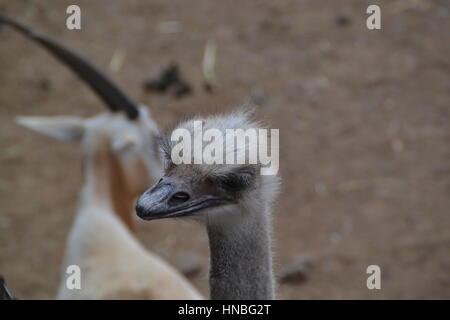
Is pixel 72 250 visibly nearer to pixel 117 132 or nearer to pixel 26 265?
pixel 117 132

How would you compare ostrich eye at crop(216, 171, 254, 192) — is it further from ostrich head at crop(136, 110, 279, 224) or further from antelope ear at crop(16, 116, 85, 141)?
antelope ear at crop(16, 116, 85, 141)

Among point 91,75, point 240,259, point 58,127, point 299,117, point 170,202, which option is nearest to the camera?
point 170,202

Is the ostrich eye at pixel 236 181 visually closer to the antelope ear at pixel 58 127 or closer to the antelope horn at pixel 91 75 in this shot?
the antelope horn at pixel 91 75

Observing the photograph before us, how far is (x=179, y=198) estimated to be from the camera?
189 centimetres

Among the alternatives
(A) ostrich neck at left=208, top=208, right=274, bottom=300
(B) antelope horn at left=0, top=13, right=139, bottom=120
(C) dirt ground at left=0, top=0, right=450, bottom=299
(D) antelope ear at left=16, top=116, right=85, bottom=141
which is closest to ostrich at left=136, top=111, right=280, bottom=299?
(A) ostrich neck at left=208, top=208, right=274, bottom=300

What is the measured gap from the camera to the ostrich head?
6.10 feet

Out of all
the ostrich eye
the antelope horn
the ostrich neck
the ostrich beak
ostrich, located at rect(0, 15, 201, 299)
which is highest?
the antelope horn

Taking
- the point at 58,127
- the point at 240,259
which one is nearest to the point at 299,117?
the point at 58,127

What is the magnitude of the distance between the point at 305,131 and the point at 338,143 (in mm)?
323

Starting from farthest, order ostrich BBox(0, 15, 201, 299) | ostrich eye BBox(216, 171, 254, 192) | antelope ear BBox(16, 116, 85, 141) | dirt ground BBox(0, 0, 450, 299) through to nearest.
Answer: dirt ground BBox(0, 0, 450, 299) → antelope ear BBox(16, 116, 85, 141) → ostrich BBox(0, 15, 201, 299) → ostrich eye BBox(216, 171, 254, 192)

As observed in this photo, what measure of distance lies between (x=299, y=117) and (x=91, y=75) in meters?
2.15

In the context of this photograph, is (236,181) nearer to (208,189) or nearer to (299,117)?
(208,189)

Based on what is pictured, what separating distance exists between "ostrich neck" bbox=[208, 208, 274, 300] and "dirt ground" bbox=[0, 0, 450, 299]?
4.14 feet
